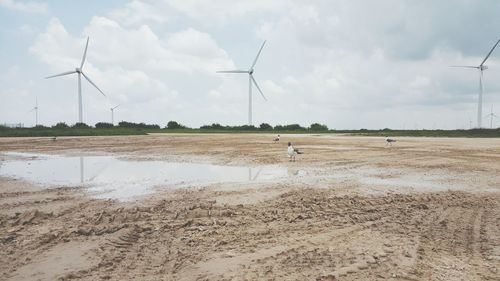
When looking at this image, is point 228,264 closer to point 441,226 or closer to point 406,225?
point 406,225

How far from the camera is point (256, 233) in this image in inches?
304

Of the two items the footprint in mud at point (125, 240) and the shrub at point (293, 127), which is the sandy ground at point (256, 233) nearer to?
the footprint in mud at point (125, 240)

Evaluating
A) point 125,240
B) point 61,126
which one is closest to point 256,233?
point 125,240

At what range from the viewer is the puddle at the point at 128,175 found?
13402 mm

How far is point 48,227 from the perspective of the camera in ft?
26.3

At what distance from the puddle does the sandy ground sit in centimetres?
97

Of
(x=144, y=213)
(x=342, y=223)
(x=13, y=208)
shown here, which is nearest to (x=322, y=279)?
(x=342, y=223)

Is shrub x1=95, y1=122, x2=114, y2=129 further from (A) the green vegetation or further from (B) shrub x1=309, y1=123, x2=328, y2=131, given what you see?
(B) shrub x1=309, y1=123, x2=328, y2=131

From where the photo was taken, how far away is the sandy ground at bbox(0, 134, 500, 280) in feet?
19.3

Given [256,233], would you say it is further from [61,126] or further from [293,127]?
[293,127]

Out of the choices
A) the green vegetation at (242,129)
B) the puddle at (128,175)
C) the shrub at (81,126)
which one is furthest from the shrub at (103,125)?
the puddle at (128,175)

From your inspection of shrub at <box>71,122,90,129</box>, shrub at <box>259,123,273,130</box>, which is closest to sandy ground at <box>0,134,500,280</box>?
shrub at <box>71,122,90,129</box>

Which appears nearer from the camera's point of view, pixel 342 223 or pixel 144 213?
pixel 342 223

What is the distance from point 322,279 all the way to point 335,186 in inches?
313
